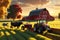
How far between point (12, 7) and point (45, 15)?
2322 inches

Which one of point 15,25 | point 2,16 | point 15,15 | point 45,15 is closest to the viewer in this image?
point 45,15

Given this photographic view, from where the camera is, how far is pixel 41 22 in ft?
119

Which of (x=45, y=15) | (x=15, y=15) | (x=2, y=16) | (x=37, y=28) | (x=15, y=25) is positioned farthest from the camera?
(x=15, y=15)

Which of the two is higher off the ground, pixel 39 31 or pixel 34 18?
pixel 34 18

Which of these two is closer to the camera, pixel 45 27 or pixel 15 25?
pixel 45 27

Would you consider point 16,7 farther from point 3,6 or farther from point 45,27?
point 45,27

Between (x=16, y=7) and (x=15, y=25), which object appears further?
(x=16, y=7)

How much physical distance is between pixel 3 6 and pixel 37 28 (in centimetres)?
4347

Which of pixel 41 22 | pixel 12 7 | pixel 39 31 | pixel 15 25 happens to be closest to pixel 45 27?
pixel 39 31

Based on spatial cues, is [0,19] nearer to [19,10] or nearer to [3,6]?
[3,6]

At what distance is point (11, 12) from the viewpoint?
287 ft

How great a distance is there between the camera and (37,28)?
35.0 m

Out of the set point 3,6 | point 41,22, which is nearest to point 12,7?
point 3,6

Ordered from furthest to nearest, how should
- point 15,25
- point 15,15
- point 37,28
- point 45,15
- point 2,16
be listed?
point 15,15
point 2,16
point 15,25
point 37,28
point 45,15
